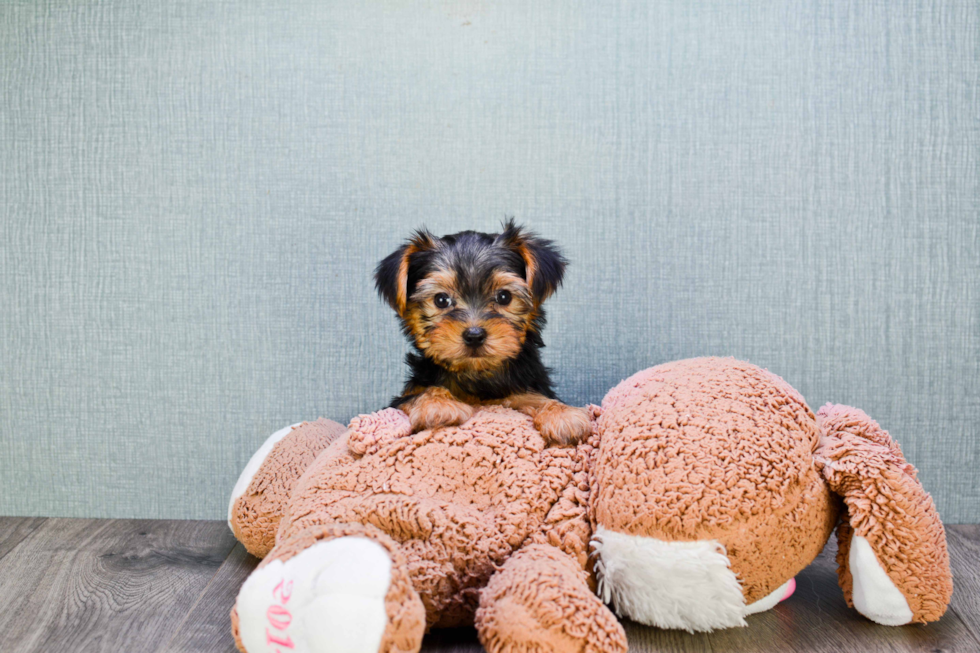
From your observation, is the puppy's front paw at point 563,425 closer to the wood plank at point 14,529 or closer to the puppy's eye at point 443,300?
the puppy's eye at point 443,300


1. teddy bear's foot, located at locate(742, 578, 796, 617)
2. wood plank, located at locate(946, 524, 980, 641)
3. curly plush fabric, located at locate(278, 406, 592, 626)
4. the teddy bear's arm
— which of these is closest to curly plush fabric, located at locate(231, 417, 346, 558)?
curly plush fabric, located at locate(278, 406, 592, 626)

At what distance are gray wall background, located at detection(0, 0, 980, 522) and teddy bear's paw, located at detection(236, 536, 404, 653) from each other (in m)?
1.21

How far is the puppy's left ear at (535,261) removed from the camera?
1.89 metres

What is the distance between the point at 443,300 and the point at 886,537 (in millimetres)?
1178

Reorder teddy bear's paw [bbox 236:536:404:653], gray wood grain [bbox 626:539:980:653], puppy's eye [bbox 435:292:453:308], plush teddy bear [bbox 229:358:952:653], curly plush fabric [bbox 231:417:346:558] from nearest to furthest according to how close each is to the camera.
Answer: teddy bear's paw [bbox 236:536:404:653]
plush teddy bear [bbox 229:358:952:653]
gray wood grain [bbox 626:539:980:653]
puppy's eye [bbox 435:292:453:308]
curly plush fabric [bbox 231:417:346:558]

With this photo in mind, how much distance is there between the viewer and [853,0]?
239cm

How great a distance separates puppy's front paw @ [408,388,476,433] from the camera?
1.76 meters

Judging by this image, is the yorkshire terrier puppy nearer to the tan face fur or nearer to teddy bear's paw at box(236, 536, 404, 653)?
the tan face fur

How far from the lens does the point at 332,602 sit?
1.23 m

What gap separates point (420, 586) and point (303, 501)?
37 centimetres

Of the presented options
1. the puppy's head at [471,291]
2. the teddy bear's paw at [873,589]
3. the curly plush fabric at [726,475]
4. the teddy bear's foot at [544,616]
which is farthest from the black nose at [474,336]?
the teddy bear's paw at [873,589]

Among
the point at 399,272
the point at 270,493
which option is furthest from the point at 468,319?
the point at 270,493

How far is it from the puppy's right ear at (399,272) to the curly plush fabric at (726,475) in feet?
2.10

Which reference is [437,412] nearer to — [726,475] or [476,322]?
[476,322]
